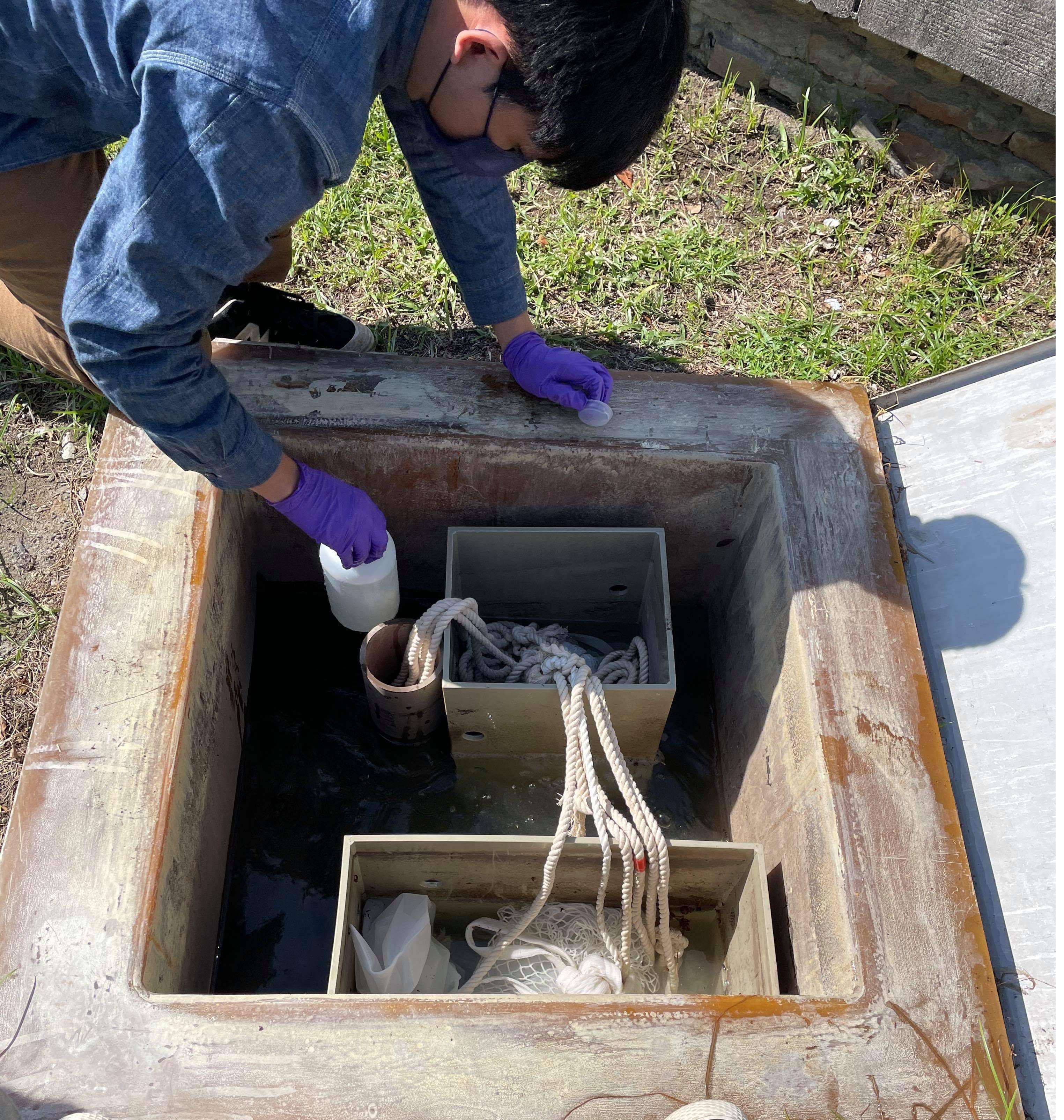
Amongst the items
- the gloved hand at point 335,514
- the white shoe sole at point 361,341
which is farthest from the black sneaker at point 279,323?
the gloved hand at point 335,514

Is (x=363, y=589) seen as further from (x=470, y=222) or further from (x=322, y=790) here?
(x=470, y=222)

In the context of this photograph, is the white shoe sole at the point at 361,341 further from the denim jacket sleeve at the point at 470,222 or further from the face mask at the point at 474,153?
the face mask at the point at 474,153

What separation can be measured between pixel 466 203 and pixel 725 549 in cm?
105

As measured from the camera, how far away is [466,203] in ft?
6.43

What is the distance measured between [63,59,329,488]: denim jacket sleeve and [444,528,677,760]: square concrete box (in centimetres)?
78

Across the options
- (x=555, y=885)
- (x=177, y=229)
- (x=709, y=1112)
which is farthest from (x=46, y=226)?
(x=709, y=1112)

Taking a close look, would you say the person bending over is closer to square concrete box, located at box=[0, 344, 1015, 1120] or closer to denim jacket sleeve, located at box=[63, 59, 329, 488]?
denim jacket sleeve, located at box=[63, 59, 329, 488]

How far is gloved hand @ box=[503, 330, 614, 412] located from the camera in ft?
6.74

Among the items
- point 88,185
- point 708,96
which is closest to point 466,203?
point 88,185

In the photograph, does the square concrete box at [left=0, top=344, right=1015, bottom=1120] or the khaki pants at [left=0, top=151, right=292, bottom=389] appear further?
the khaki pants at [left=0, top=151, right=292, bottom=389]

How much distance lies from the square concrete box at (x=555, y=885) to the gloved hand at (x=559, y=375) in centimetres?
98

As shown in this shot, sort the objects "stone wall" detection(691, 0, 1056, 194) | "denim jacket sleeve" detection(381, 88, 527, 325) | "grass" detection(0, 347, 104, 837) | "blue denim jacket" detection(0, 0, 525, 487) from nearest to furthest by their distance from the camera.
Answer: "blue denim jacket" detection(0, 0, 525, 487), "denim jacket sleeve" detection(381, 88, 527, 325), "grass" detection(0, 347, 104, 837), "stone wall" detection(691, 0, 1056, 194)

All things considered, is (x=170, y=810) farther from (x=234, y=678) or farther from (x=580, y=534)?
(x=580, y=534)

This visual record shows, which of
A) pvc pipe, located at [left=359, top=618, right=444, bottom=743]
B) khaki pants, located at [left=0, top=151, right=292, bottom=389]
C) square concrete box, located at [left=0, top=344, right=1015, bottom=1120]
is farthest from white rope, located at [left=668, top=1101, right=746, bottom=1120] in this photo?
khaki pants, located at [left=0, top=151, right=292, bottom=389]
